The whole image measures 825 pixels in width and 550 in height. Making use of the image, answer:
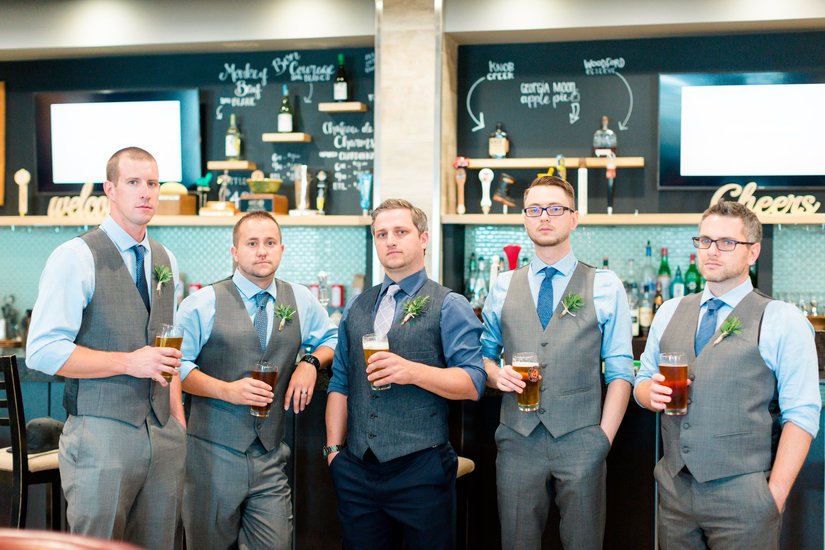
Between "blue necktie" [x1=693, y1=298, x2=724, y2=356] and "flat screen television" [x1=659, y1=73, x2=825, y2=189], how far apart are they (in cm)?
291

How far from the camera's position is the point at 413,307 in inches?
102

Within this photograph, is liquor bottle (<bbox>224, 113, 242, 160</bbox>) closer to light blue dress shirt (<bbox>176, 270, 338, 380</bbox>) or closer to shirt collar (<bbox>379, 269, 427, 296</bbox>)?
light blue dress shirt (<bbox>176, 270, 338, 380</bbox>)

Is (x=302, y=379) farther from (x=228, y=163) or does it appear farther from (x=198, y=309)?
(x=228, y=163)

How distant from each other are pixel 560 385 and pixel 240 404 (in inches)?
42.3

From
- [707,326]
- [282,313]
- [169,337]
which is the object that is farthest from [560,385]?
[169,337]

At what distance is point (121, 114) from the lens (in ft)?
19.4

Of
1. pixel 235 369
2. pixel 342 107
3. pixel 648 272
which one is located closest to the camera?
pixel 235 369

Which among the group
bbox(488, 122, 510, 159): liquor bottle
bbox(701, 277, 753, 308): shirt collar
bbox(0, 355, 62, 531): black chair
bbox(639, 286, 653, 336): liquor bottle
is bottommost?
bbox(0, 355, 62, 531): black chair

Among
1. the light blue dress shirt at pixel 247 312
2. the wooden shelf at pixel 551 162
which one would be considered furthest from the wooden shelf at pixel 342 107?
the light blue dress shirt at pixel 247 312

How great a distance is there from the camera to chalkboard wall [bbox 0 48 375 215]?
5.79 m

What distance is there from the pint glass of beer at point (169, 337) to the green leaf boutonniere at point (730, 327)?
170 centimetres

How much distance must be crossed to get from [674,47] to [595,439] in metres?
3.63

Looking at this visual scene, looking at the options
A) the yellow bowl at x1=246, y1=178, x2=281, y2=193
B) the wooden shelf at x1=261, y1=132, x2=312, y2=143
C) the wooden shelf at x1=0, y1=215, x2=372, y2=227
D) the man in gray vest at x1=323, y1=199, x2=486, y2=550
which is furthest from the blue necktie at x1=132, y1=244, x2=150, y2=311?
the wooden shelf at x1=261, y1=132, x2=312, y2=143

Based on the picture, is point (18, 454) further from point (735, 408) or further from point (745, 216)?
point (745, 216)
